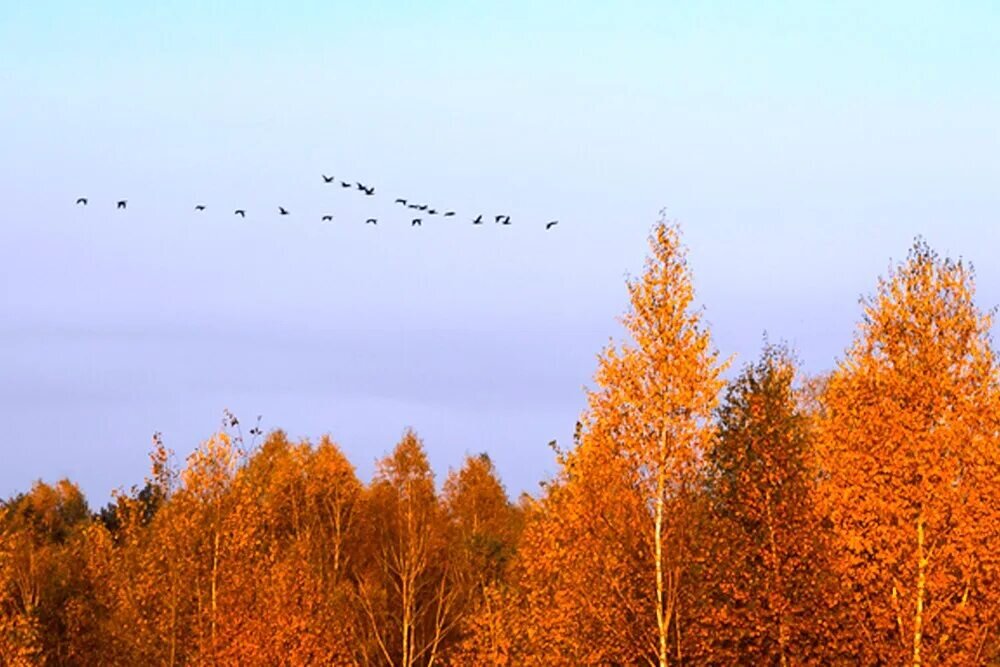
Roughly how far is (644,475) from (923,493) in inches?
325

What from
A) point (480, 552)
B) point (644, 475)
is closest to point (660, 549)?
point (644, 475)

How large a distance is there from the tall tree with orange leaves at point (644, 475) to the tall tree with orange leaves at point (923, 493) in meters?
5.14

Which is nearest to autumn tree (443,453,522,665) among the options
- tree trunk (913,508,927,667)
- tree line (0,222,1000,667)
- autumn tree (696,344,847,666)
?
tree line (0,222,1000,667)

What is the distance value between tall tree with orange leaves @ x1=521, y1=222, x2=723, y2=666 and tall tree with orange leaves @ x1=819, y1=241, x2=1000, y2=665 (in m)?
5.14

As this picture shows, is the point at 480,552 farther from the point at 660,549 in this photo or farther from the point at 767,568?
Answer: the point at 660,549

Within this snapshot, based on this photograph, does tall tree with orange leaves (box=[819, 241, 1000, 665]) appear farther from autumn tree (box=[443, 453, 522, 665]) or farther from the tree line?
autumn tree (box=[443, 453, 522, 665])

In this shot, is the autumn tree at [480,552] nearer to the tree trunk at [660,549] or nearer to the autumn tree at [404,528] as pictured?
the autumn tree at [404,528]

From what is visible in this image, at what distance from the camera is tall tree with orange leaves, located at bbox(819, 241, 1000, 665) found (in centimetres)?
4312

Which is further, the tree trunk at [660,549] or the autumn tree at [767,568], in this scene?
the autumn tree at [767,568]

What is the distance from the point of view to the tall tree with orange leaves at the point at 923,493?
141ft

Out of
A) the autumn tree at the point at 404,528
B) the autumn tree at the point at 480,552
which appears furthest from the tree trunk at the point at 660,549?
the autumn tree at the point at 404,528

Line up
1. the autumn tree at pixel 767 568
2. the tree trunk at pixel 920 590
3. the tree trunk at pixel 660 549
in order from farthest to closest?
the autumn tree at pixel 767 568 < the tree trunk at pixel 920 590 < the tree trunk at pixel 660 549

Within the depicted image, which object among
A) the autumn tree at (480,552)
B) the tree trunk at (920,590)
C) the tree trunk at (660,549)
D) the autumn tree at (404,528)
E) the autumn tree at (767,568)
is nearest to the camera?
the tree trunk at (660,549)

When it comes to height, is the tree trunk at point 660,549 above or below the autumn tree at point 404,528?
below
